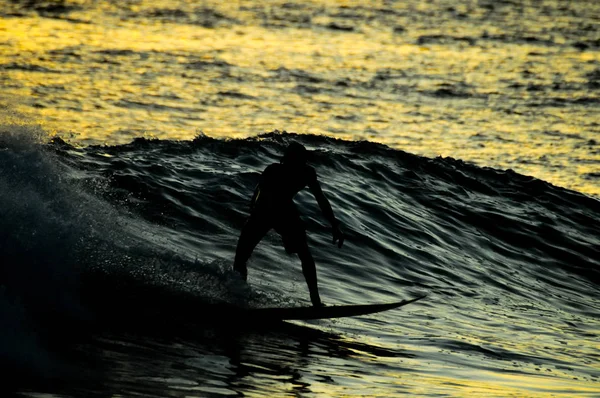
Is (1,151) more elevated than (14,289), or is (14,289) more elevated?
(1,151)

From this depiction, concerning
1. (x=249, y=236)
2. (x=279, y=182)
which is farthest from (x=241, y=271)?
(x=279, y=182)

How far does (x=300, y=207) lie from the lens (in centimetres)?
1859

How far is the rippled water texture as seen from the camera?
27.9 metres

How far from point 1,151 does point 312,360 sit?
17.8 ft

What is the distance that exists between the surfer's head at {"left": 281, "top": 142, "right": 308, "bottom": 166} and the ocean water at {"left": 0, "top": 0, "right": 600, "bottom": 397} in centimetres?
174

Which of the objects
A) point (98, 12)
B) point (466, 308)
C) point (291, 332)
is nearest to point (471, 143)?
point (466, 308)

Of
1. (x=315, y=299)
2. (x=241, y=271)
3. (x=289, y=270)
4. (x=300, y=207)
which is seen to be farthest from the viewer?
(x=300, y=207)

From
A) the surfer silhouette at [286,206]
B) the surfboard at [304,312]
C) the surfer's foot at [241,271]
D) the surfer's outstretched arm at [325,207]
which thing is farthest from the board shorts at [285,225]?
the surfboard at [304,312]

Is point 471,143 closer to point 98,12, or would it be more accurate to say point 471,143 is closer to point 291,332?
point 291,332

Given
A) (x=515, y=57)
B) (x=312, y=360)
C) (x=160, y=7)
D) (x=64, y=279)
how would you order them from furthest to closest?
(x=160, y=7), (x=515, y=57), (x=64, y=279), (x=312, y=360)

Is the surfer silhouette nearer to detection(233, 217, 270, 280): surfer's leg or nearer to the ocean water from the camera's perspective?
detection(233, 217, 270, 280): surfer's leg

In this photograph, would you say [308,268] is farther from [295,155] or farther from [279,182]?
[295,155]

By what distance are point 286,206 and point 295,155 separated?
0.66 metres

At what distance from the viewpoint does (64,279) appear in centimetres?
1097
